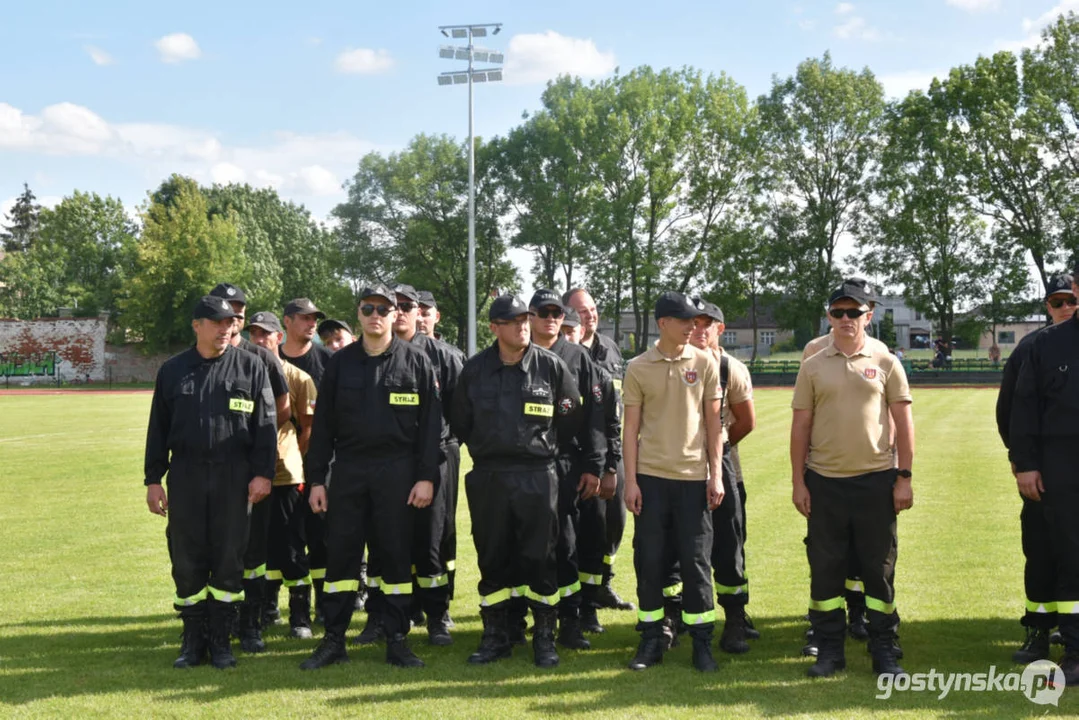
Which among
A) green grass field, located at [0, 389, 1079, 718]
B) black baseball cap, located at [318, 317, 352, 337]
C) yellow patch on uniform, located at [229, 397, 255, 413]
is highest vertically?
black baseball cap, located at [318, 317, 352, 337]

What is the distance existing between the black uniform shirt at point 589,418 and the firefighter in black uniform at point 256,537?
195 centimetres

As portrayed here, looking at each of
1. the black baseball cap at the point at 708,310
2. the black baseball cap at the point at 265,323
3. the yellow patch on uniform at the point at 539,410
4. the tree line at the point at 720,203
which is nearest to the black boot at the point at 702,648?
the yellow patch on uniform at the point at 539,410

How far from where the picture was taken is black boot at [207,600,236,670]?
18.7 ft

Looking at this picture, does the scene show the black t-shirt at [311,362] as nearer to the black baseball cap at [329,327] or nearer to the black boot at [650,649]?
the black baseball cap at [329,327]

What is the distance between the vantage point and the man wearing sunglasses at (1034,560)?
5.61 meters

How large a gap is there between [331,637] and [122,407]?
29.6 metres

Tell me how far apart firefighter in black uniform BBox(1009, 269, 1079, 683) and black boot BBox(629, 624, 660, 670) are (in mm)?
2315

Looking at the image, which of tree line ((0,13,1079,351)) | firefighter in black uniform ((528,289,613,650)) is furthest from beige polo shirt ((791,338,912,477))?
tree line ((0,13,1079,351))

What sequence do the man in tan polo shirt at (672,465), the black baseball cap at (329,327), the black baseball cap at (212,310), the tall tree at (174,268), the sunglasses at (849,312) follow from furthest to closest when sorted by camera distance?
the tall tree at (174,268), the black baseball cap at (329,327), the black baseball cap at (212,310), the man in tan polo shirt at (672,465), the sunglasses at (849,312)

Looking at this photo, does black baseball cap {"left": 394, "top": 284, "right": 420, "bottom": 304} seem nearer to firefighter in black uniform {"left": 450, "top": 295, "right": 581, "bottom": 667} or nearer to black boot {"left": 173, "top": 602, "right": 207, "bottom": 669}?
firefighter in black uniform {"left": 450, "top": 295, "right": 581, "bottom": 667}

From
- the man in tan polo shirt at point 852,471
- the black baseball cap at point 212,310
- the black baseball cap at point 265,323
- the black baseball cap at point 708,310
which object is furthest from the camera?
the black baseball cap at point 265,323

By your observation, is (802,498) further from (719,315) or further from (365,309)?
(365,309)

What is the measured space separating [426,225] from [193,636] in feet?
173

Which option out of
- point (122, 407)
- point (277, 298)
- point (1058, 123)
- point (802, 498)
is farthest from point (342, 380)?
point (277, 298)
